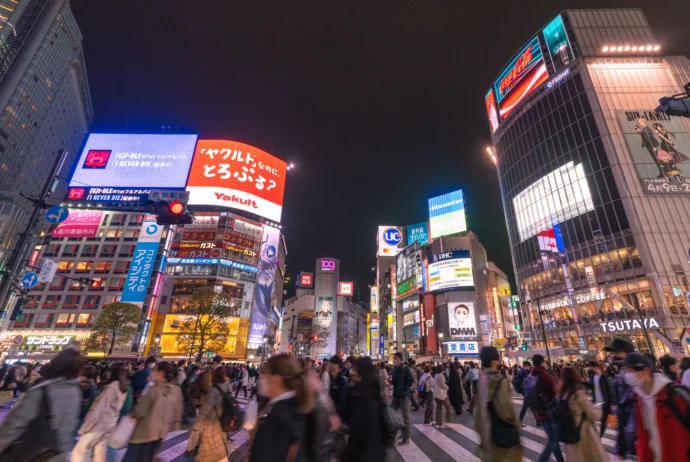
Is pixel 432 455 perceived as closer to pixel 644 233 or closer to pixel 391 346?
pixel 644 233

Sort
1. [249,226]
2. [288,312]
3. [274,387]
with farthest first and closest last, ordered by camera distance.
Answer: [288,312] → [249,226] → [274,387]

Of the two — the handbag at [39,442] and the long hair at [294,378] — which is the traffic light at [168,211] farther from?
the long hair at [294,378]

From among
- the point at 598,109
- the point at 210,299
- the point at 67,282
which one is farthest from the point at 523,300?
the point at 67,282

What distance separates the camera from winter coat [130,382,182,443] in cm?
442

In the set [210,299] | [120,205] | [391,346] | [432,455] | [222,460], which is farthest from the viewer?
[391,346]

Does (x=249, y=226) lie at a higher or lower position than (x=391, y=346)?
higher

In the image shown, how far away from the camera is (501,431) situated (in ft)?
11.8

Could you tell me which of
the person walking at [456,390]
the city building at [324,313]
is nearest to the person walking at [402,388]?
the person walking at [456,390]

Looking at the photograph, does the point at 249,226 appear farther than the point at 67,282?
Yes

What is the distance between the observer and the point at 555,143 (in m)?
55.2

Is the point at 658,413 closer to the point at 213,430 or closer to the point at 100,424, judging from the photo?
the point at 213,430

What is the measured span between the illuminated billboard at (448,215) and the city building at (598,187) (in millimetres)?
10451

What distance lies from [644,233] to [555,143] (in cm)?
2181

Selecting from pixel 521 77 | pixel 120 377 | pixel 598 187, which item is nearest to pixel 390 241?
pixel 521 77
